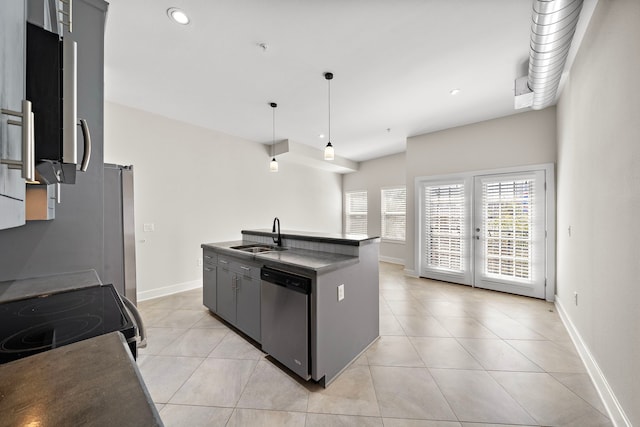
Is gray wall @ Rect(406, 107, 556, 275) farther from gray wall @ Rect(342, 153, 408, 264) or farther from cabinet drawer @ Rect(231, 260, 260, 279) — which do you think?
cabinet drawer @ Rect(231, 260, 260, 279)

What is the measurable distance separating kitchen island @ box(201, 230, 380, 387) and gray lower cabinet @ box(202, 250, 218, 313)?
1 centimetres

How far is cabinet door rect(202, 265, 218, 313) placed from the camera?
10.0 ft

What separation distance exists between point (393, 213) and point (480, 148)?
2.73 meters

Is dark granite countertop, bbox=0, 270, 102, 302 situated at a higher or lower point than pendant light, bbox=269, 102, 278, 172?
lower

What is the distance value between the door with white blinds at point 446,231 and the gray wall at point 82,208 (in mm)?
4819

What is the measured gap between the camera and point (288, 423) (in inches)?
62.3

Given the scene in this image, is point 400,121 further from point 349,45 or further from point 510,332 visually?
point 510,332

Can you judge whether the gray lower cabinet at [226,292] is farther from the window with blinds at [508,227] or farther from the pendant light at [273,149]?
the window with blinds at [508,227]

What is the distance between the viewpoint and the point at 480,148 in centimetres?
417

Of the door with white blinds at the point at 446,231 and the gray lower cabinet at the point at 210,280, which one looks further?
the door with white blinds at the point at 446,231

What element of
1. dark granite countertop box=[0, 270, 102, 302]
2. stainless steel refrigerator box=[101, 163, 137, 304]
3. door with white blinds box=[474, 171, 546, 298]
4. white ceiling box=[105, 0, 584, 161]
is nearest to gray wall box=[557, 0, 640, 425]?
white ceiling box=[105, 0, 584, 161]

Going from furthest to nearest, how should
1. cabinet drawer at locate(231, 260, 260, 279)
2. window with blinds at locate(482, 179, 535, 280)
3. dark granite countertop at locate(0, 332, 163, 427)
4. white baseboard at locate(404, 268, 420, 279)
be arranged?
white baseboard at locate(404, 268, 420, 279) → window with blinds at locate(482, 179, 535, 280) → cabinet drawer at locate(231, 260, 260, 279) → dark granite countertop at locate(0, 332, 163, 427)

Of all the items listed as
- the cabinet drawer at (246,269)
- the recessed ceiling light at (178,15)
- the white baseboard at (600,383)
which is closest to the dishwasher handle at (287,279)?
the cabinet drawer at (246,269)

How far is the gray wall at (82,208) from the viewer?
160cm
